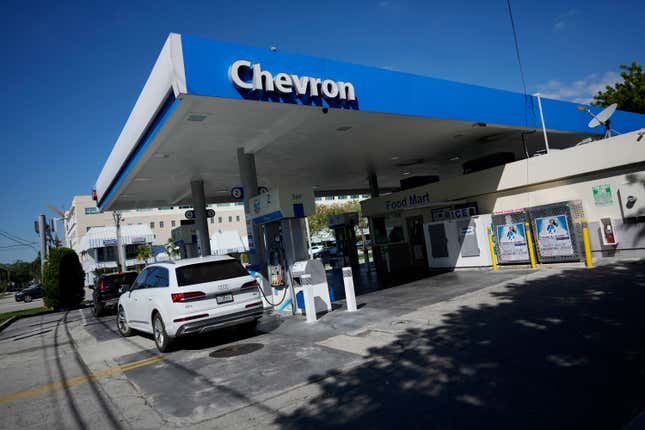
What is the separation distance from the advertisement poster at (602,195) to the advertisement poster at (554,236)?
4.81ft

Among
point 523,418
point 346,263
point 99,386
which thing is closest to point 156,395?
point 99,386

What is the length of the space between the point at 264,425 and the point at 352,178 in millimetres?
18875

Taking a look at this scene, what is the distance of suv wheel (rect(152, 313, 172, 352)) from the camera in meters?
7.37

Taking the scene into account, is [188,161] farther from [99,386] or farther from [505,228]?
[505,228]

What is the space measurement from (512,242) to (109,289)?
14997 millimetres

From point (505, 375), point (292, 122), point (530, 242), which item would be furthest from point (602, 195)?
point (505, 375)

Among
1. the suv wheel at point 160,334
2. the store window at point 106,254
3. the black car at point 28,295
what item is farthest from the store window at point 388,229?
the store window at point 106,254

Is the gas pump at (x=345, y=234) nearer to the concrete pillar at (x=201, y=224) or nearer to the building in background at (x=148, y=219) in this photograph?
the concrete pillar at (x=201, y=224)

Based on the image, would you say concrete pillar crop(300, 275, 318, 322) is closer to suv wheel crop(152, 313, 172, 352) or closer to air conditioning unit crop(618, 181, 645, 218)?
suv wheel crop(152, 313, 172, 352)

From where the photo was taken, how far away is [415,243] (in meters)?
17.7

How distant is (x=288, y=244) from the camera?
10211 mm

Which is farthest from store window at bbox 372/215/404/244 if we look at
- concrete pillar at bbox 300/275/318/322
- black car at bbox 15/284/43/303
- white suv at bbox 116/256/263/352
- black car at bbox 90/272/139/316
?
black car at bbox 15/284/43/303

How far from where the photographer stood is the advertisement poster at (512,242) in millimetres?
12383

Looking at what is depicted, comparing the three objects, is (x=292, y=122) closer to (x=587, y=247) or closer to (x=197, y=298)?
(x=197, y=298)
